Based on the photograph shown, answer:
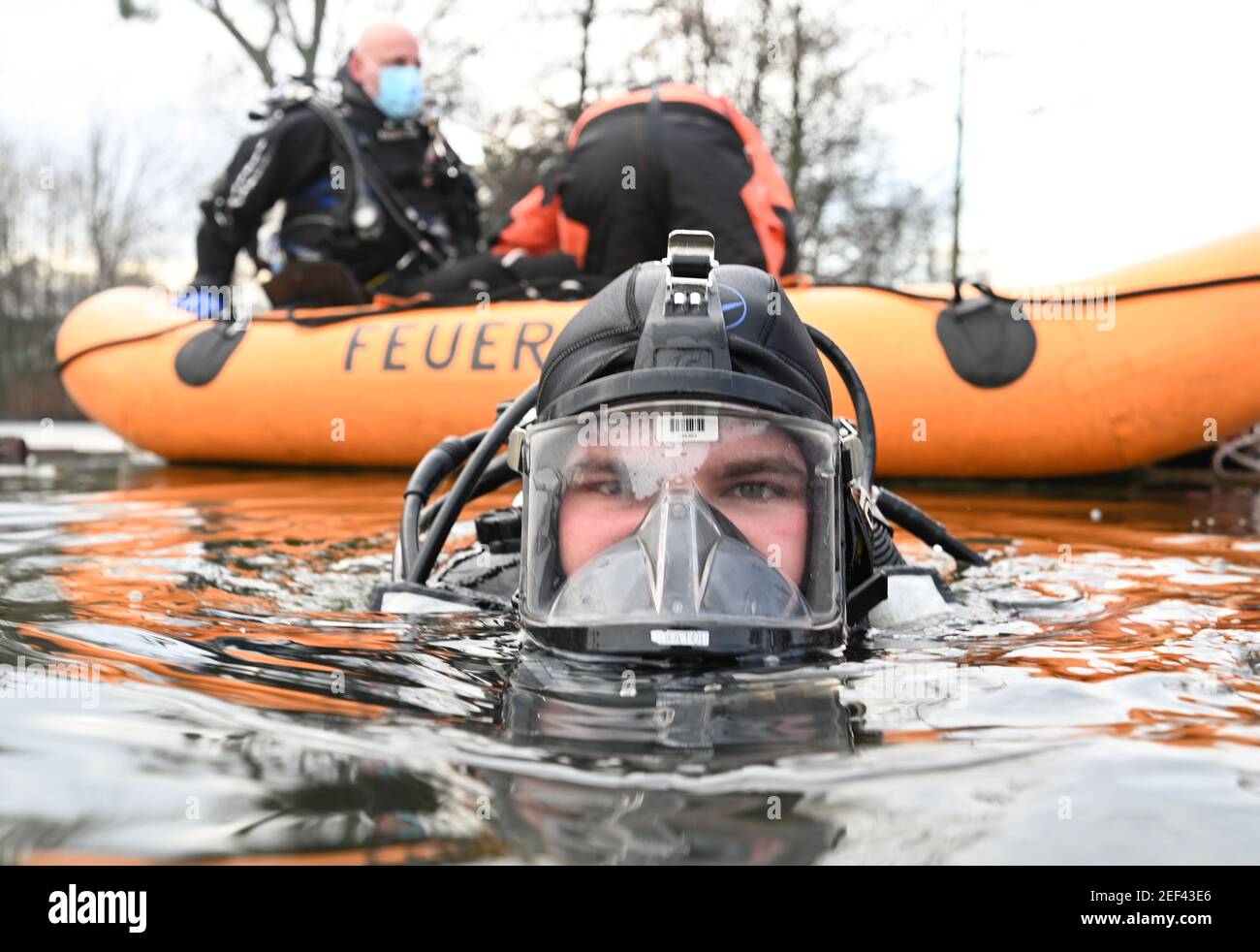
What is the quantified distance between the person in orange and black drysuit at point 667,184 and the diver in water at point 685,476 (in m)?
4.09

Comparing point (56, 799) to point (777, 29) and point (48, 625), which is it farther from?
point (777, 29)

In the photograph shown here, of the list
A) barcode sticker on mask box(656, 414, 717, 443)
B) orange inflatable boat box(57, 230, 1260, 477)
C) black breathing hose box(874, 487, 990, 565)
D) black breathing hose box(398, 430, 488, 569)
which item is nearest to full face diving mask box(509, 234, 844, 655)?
barcode sticker on mask box(656, 414, 717, 443)

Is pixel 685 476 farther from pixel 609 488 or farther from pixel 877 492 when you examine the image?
pixel 877 492

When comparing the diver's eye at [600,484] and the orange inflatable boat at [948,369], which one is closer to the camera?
the diver's eye at [600,484]

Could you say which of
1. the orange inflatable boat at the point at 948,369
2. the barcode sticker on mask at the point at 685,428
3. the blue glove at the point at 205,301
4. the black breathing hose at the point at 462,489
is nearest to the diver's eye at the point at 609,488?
the barcode sticker on mask at the point at 685,428

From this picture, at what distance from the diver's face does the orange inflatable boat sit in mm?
3526

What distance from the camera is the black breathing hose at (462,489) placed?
2.54 meters

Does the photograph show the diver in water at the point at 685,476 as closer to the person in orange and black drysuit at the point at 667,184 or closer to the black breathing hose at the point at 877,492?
the black breathing hose at the point at 877,492

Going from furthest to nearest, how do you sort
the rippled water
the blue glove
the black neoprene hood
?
the blue glove → the black neoprene hood → the rippled water

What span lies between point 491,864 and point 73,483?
6.20m

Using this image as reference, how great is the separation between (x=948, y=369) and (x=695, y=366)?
409 cm

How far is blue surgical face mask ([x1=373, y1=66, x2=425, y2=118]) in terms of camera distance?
26.2 ft

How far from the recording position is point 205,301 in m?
7.98

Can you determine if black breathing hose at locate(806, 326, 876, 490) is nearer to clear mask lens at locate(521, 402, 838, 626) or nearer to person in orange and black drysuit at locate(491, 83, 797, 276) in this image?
clear mask lens at locate(521, 402, 838, 626)
